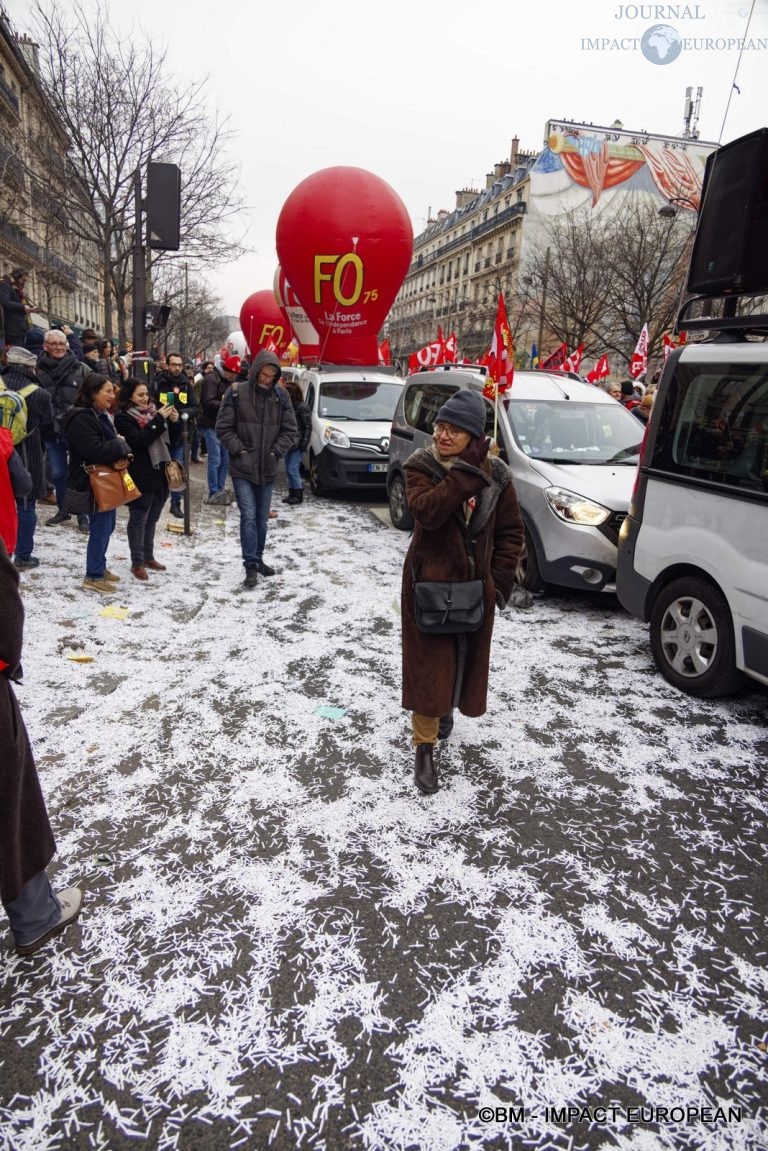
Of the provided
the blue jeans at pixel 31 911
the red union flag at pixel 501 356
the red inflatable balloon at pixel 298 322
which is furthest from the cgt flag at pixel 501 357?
the red inflatable balloon at pixel 298 322

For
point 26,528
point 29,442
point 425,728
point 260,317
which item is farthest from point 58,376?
point 260,317

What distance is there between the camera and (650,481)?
15.1 feet

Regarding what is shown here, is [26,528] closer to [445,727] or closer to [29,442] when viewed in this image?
[29,442]

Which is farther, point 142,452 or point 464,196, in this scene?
point 464,196

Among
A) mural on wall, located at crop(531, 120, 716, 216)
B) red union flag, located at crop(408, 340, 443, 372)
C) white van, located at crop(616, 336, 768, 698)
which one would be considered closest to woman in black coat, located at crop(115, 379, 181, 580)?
white van, located at crop(616, 336, 768, 698)

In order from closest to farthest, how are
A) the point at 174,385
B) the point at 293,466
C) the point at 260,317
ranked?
the point at 174,385 → the point at 293,466 → the point at 260,317

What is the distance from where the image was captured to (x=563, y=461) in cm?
620

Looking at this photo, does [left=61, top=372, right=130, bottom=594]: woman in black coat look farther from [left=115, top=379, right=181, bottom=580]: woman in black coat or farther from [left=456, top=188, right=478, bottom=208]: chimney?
[left=456, top=188, right=478, bottom=208]: chimney

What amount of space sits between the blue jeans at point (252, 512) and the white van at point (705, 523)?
323cm

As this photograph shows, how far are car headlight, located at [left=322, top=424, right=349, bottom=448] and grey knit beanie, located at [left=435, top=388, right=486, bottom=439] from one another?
25.5 feet

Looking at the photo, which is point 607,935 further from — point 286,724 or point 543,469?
point 543,469

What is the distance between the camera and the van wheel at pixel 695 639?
403 centimetres

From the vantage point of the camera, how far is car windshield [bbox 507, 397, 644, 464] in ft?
20.7

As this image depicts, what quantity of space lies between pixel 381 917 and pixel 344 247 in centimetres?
1260
